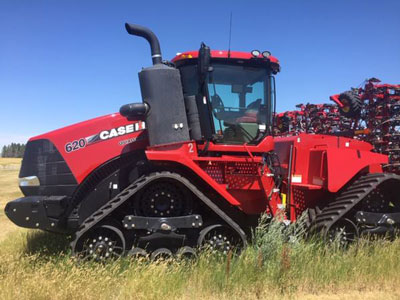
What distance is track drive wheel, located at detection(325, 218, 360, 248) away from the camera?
490cm

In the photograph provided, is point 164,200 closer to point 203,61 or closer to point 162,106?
point 162,106

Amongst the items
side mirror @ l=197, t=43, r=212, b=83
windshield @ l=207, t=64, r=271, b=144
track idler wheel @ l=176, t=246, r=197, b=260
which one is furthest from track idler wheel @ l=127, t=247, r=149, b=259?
side mirror @ l=197, t=43, r=212, b=83

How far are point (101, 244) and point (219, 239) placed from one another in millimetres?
1508

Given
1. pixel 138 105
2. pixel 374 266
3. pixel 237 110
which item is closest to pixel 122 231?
pixel 138 105

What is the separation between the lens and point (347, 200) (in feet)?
16.4

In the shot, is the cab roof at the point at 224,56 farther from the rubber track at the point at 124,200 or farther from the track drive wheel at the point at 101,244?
the track drive wheel at the point at 101,244

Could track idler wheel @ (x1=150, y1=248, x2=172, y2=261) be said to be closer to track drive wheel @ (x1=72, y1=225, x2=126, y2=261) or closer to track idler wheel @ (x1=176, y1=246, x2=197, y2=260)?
track idler wheel @ (x1=176, y1=246, x2=197, y2=260)

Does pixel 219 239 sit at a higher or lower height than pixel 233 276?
higher

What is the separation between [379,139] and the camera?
789cm

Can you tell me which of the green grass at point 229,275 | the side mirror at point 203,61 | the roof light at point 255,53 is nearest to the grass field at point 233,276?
the green grass at point 229,275

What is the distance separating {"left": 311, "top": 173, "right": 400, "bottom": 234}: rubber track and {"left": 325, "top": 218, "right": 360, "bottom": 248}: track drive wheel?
16 centimetres

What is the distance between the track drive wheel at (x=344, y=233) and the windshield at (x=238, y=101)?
1.75m

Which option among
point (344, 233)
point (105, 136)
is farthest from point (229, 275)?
point (105, 136)

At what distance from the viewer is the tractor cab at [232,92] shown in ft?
16.1
